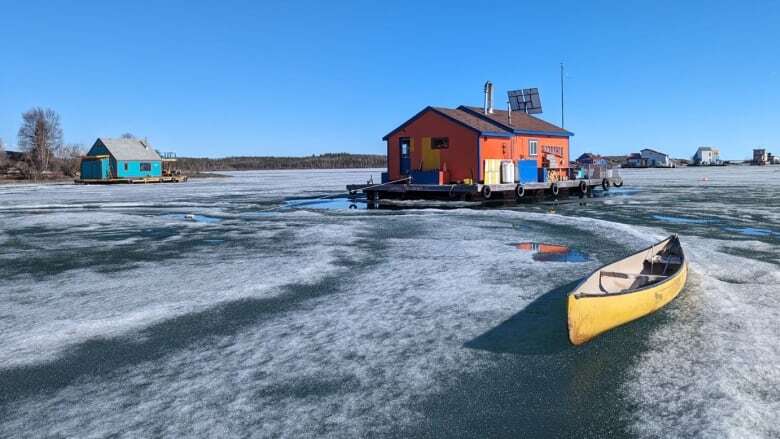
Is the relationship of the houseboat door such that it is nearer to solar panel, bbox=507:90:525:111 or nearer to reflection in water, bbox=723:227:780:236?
solar panel, bbox=507:90:525:111

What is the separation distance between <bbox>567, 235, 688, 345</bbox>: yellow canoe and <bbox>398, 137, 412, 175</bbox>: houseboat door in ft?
71.4

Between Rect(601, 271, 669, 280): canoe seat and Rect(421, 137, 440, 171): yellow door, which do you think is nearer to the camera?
Rect(601, 271, 669, 280): canoe seat

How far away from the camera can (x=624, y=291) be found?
732cm

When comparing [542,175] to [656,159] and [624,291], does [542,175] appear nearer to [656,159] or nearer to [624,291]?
[624,291]

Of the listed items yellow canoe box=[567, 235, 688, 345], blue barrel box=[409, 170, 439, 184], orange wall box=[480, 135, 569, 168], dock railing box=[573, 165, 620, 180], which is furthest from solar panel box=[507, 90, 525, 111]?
yellow canoe box=[567, 235, 688, 345]

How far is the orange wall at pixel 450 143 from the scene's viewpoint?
29.1 meters

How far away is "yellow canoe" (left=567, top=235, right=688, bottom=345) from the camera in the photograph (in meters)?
6.48

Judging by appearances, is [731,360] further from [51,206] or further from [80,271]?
[51,206]

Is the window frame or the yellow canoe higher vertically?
the window frame

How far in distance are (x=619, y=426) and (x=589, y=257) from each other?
7.86 m

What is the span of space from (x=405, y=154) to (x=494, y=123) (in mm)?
4665

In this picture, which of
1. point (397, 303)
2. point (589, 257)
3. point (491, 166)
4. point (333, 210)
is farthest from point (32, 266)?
point (491, 166)

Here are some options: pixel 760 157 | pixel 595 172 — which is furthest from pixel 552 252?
pixel 760 157

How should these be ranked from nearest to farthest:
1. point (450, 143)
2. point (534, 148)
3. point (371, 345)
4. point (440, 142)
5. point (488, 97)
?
point (371, 345) → point (450, 143) → point (440, 142) → point (534, 148) → point (488, 97)
